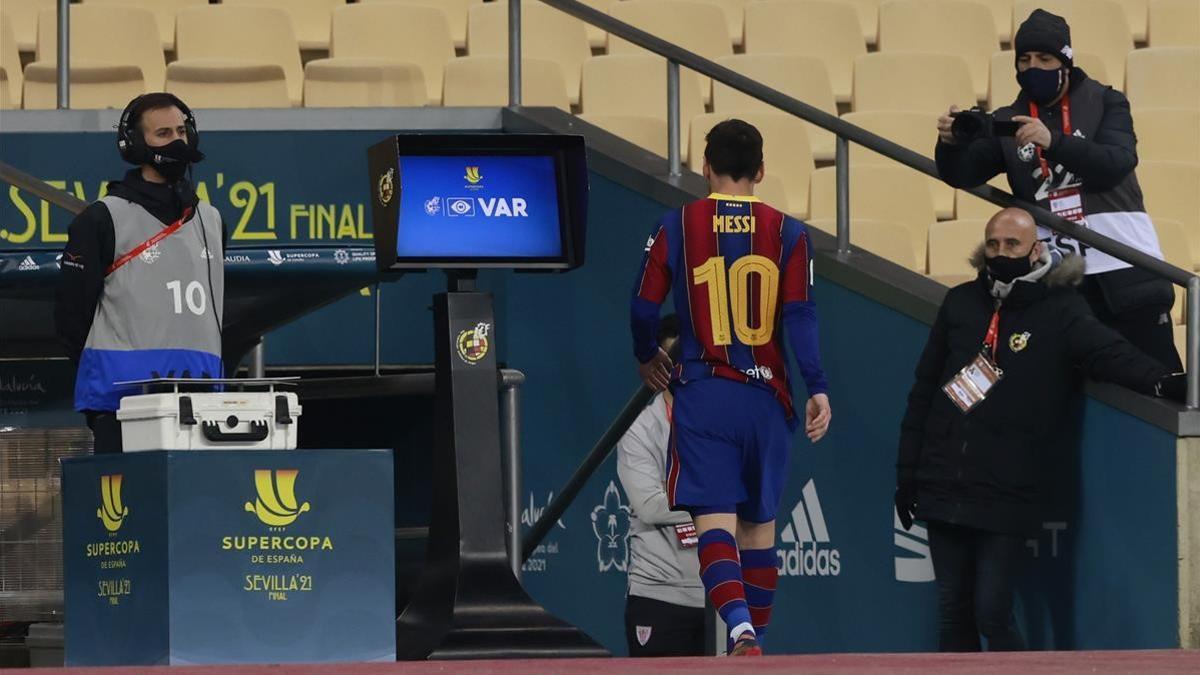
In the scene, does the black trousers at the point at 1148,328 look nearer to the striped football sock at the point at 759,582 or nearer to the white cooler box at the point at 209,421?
the striped football sock at the point at 759,582

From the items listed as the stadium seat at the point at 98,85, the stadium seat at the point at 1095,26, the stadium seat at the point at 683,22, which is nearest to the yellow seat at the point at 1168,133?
the stadium seat at the point at 1095,26

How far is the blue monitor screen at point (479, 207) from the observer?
6574 mm

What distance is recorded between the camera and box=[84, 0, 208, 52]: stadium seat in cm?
1071

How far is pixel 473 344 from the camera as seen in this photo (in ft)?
21.8

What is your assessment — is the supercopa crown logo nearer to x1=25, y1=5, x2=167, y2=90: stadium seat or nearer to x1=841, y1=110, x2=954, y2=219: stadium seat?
x1=841, y1=110, x2=954, y2=219: stadium seat

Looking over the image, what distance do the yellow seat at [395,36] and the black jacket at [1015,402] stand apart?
385 cm

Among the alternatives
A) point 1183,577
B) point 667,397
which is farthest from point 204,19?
point 1183,577

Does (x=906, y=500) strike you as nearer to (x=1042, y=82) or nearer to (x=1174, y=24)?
(x=1042, y=82)

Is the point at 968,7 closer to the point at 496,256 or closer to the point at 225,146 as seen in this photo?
the point at 225,146

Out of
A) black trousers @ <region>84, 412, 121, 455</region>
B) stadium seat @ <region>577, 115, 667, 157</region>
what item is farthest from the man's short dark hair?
stadium seat @ <region>577, 115, 667, 157</region>

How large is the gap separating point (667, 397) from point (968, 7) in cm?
450

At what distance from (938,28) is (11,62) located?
4.33 metres

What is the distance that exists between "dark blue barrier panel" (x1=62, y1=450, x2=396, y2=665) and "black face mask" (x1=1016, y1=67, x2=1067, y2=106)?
8.44 ft

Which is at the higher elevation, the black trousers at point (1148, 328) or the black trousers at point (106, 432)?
the black trousers at point (1148, 328)
